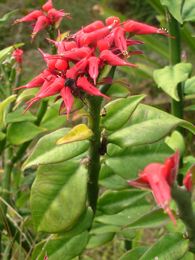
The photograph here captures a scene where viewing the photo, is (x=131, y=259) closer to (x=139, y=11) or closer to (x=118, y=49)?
(x=118, y=49)

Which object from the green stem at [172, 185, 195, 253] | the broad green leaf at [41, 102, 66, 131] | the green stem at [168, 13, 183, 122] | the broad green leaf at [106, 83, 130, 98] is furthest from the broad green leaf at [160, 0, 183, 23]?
the green stem at [172, 185, 195, 253]

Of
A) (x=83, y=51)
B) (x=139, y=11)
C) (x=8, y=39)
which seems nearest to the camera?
(x=83, y=51)

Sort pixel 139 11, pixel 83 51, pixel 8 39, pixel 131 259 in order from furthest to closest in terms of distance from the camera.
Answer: pixel 139 11
pixel 8 39
pixel 131 259
pixel 83 51

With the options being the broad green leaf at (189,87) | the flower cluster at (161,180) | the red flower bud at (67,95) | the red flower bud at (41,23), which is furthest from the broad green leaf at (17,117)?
the flower cluster at (161,180)

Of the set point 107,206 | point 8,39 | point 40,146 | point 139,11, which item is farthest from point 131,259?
point 139,11

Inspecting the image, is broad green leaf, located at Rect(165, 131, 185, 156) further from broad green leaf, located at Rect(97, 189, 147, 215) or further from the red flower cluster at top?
the red flower cluster at top
